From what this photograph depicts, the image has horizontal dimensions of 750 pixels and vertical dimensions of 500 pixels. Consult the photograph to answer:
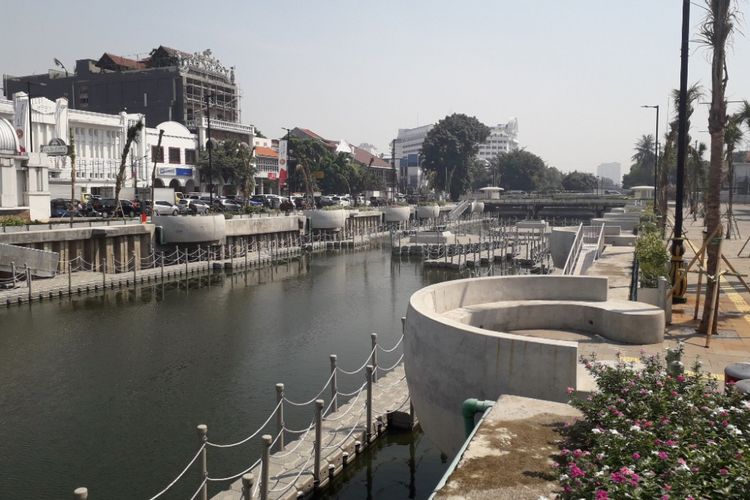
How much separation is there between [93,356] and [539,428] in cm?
1932

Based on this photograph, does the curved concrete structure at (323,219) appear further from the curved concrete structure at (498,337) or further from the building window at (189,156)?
the curved concrete structure at (498,337)

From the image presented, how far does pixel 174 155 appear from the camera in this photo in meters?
77.4

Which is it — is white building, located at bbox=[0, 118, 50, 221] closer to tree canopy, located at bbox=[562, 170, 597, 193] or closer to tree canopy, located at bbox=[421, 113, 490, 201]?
tree canopy, located at bbox=[421, 113, 490, 201]

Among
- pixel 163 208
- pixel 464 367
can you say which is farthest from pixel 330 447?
pixel 163 208

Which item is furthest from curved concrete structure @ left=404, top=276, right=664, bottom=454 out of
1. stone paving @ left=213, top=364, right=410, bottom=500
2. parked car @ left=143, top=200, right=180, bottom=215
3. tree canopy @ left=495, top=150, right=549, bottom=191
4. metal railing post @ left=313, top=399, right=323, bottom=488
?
tree canopy @ left=495, top=150, right=549, bottom=191

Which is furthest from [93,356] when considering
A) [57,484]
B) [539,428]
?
[539,428]

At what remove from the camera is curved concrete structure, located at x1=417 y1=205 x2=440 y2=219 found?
3622 inches

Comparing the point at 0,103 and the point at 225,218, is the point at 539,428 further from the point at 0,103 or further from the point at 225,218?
the point at 0,103

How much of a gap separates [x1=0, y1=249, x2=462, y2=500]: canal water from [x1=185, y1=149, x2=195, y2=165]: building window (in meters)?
45.5

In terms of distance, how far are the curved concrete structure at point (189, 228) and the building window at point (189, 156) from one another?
37.9 m

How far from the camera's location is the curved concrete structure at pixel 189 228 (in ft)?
139

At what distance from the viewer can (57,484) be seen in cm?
1305

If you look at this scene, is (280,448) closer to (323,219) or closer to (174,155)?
(323,219)

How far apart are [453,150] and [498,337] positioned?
4488 inches
